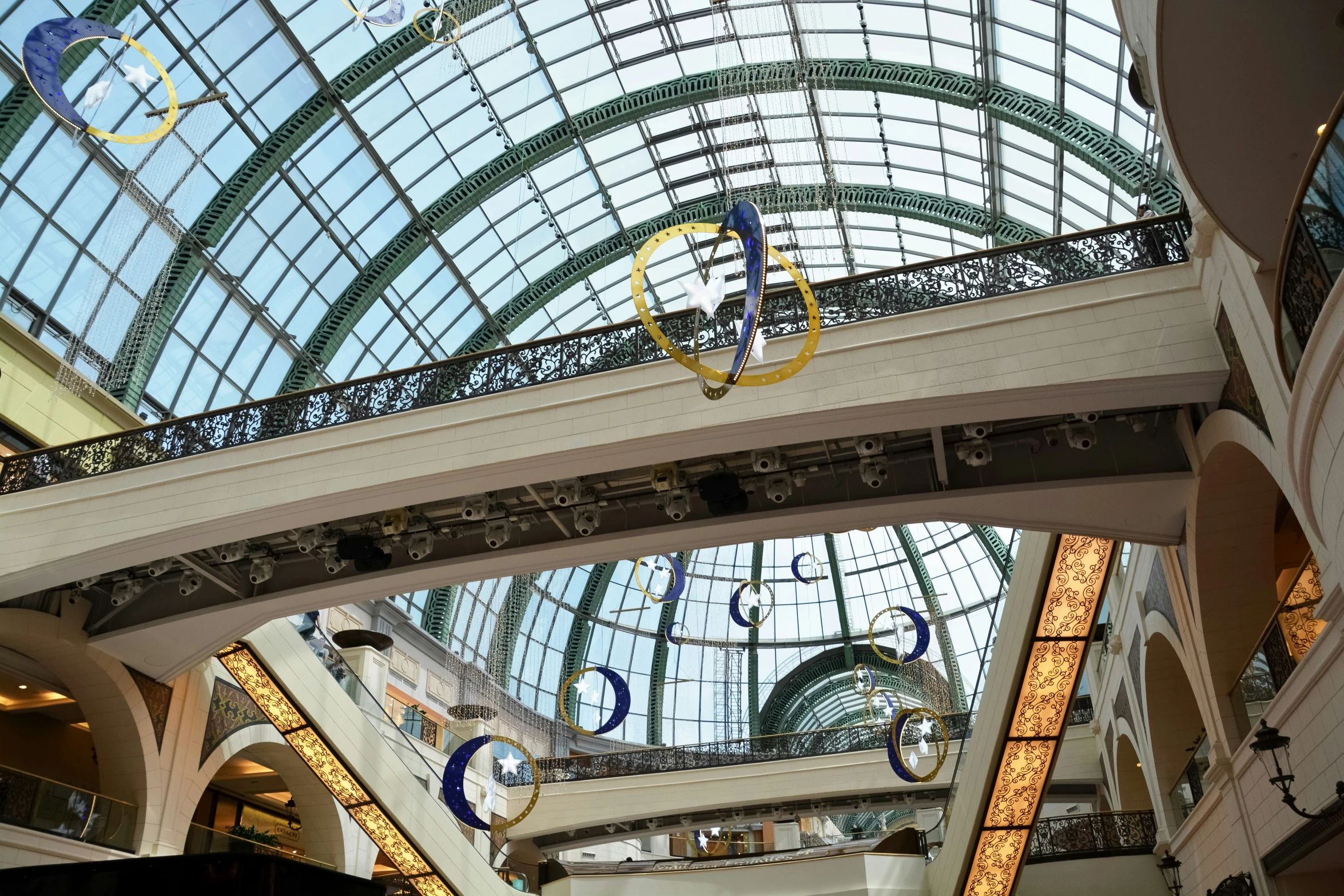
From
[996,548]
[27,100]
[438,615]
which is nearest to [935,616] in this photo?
[996,548]

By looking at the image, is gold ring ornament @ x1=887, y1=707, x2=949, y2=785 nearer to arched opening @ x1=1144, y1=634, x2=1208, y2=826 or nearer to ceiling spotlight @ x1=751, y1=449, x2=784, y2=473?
arched opening @ x1=1144, y1=634, x2=1208, y2=826

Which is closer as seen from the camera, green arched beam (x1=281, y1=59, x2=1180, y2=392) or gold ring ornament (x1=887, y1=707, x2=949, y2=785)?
gold ring ornament (x1=887, y1=707, x2=949, y2=785)

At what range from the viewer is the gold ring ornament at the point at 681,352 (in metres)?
8.41

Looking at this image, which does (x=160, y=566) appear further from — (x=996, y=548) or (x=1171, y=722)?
(x=996, y=548)

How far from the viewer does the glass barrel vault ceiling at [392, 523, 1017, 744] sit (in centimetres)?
3425

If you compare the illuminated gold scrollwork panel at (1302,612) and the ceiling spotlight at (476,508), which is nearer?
the illuminated gold scrollwork panel at (1302,612)

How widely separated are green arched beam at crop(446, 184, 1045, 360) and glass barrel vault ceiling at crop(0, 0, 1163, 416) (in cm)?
18

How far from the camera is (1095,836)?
19859mm

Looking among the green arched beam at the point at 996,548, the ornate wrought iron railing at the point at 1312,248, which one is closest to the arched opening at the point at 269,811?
the ornate wrought iron railing at the point at 1312,248

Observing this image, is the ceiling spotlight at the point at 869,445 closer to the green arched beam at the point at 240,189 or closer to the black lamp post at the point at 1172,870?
the black lamp post at the point at 1172,870

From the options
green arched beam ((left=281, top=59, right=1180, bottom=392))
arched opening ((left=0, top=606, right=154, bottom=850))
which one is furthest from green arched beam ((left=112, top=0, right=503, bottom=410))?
arched opening ((left=0, top=606, right=154, bottom=850))

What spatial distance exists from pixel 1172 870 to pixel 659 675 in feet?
68.3

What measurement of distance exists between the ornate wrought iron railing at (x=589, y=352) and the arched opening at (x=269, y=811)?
20.9 feet

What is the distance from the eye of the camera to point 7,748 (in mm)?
18922
